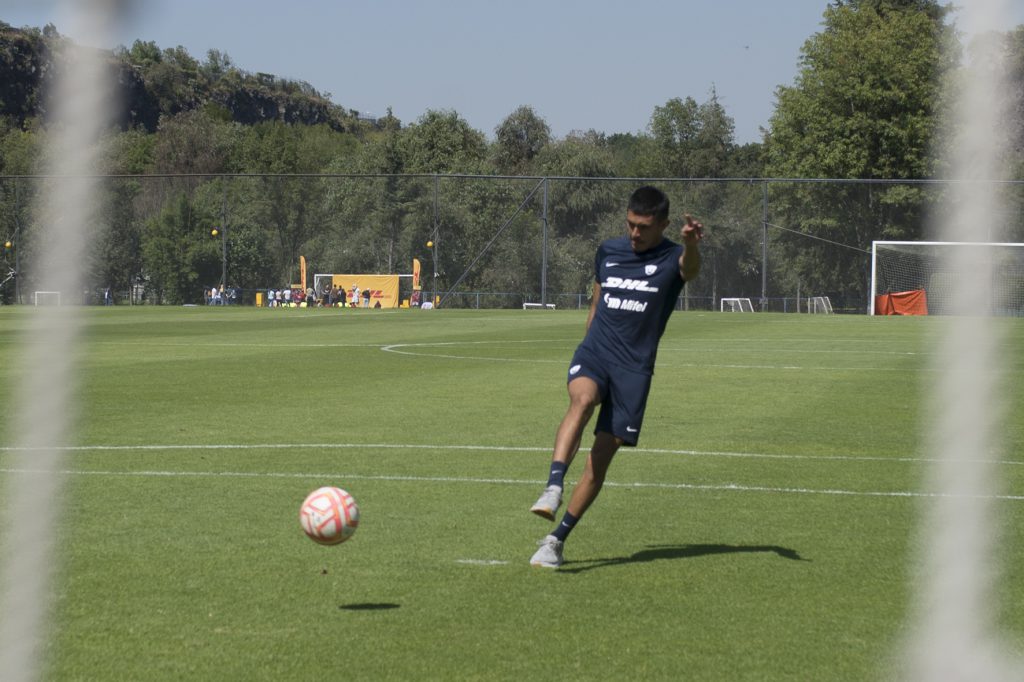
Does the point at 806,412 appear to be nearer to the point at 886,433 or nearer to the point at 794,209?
the point at 886,433

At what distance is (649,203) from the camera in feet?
23.8

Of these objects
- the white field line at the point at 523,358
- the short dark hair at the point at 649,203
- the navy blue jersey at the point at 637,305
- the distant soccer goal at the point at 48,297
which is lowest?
the white field line at the point at 523,358

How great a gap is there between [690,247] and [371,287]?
5241cm

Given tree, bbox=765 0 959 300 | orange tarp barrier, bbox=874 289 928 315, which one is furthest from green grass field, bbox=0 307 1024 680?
orange tarp barrier, bbox=874 289 928 315

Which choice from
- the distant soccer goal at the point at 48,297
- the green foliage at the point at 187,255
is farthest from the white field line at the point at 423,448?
the green foliage at the point at 187,255

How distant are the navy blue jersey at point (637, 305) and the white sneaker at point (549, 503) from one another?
2.73ft

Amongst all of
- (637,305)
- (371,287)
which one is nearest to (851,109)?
(371,287)

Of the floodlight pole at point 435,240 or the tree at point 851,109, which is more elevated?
the tree at point 851,109

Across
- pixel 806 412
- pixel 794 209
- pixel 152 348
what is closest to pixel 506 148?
pixel 794 209

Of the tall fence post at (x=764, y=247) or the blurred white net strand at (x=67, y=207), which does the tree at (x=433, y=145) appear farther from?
the blurred white net strand at (x=67, y=207)

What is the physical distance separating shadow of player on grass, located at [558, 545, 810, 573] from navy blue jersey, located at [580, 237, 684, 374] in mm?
942

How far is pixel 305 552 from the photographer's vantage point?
7.14m

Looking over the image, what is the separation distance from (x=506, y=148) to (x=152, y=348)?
83.6 m

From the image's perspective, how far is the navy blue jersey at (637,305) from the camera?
7406 millimetres
